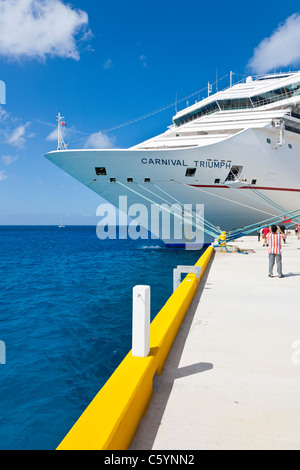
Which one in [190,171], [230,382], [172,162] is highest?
[172,162]

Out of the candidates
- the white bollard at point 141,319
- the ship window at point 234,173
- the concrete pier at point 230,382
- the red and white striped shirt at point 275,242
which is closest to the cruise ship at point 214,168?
the ship window at point 234,173

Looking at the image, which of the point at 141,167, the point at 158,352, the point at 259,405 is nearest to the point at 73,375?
the point at 158,352

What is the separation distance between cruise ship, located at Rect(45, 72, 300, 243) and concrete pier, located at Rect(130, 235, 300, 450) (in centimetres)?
1201

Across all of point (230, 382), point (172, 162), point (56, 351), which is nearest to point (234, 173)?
point (172, 162)

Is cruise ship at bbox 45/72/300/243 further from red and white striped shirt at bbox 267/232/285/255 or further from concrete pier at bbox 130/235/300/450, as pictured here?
concrete pier at bbox 130/235/300/450

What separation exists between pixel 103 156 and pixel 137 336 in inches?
577

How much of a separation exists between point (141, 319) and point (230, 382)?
112 centimetres

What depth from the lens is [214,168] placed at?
1652cm

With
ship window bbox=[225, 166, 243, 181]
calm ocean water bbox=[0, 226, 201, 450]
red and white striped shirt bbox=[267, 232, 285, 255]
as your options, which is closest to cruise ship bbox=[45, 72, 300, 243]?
ship window bbox=[225, 166, 243, 181]

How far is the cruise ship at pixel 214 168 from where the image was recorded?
637 inches

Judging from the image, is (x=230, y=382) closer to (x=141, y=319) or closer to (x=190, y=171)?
(x=141, y=319)

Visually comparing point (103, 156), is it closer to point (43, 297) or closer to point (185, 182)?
point (185, 182)

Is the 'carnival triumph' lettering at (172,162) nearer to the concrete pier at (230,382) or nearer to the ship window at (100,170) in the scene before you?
the ship window at (100,170)

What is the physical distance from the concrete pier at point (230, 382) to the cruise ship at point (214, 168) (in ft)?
39.4
